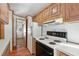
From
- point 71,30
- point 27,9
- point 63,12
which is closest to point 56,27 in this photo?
point 71,30

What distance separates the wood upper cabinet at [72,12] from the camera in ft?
4.16

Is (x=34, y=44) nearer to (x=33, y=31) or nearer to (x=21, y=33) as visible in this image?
(x=33, y=31)

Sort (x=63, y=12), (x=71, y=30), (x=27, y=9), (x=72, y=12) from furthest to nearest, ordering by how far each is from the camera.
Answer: (x=27, y=9) → (x=71, y=30) → (x=63, y=12) → (x=72, y=12)

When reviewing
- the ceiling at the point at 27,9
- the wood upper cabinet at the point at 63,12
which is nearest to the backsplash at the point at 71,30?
the wood upper cabinet at the point at 63,12

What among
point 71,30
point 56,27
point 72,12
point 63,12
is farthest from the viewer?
point 56,27

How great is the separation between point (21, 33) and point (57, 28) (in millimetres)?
628

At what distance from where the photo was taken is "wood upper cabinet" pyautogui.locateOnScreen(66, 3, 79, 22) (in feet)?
4.16

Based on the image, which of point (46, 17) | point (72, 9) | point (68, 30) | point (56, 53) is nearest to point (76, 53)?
point (56, 53)

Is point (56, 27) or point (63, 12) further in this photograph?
point (56, 27)

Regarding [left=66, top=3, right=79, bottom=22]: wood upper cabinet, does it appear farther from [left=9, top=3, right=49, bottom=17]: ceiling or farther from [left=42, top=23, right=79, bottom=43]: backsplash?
[left=9, top=3, right=49, bottom=17]: ceiling

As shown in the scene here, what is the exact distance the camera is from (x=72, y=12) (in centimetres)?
135

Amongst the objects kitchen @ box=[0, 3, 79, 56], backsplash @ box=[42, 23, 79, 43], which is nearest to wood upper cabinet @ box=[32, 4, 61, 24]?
kitchen @ box=[0, 3, 79, 56]

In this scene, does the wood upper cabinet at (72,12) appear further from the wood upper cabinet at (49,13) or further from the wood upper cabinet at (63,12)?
the wood upper cabinet at (49,13)

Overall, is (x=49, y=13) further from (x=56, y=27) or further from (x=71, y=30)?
(x=71, y=30)
